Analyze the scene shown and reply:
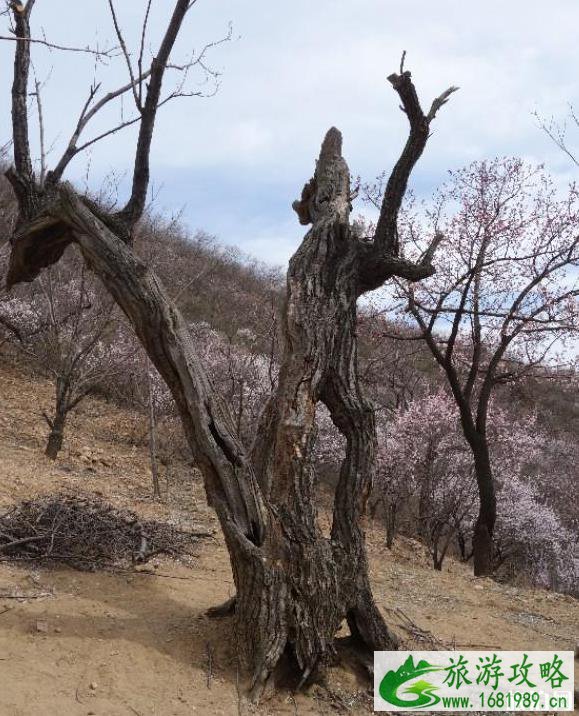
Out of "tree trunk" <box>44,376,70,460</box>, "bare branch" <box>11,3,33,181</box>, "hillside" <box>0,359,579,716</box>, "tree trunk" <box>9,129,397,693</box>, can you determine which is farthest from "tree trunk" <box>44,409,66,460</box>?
"bare branch" <box>11,3,33,181</box>

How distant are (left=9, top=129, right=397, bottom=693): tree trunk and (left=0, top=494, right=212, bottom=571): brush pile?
5.78ft

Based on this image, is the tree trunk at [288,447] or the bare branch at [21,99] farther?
the bare branch at [21,99]

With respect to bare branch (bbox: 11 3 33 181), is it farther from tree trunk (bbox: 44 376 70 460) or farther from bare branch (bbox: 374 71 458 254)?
tree trunk (bbox: 44 376 70 460)

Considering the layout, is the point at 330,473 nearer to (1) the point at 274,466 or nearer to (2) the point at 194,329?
(2) the point at 194,329

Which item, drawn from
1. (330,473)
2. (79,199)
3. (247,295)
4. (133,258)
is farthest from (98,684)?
(247,295)

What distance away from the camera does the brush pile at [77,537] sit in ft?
13.8

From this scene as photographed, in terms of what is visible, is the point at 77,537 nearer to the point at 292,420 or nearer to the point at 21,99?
the point at 292,420

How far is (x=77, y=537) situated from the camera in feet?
14.5

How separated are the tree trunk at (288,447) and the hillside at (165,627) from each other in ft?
0.82

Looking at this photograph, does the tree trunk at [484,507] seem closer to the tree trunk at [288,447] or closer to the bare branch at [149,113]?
the tree trunk at [288,447]

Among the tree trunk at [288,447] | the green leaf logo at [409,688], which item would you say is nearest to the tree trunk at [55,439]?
the tree trunk at [288,447]

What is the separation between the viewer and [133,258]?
3.20 meters

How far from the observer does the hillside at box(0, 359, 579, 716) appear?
8.71 ft

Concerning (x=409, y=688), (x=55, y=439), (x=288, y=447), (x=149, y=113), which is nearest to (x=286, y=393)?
(x=288, y=447)
